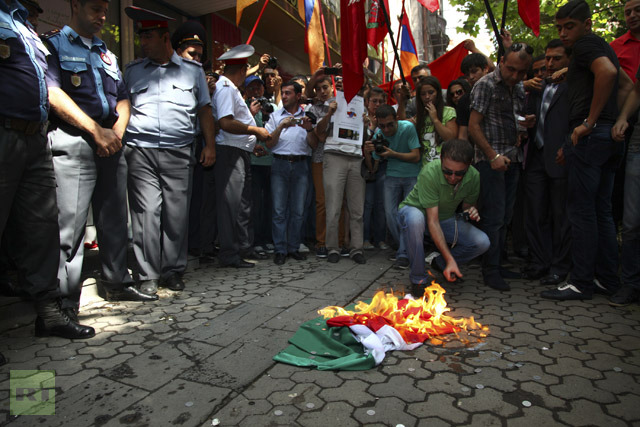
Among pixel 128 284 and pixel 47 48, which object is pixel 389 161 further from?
pixel 47 48

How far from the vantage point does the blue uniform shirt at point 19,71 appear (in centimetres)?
265

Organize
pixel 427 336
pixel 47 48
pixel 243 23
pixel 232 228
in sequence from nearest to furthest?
pixel 427 336 < pixel 47 48 < pixel 232 228 < pixel 243 23

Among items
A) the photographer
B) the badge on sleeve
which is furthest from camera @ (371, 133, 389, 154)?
the badge on sleeve

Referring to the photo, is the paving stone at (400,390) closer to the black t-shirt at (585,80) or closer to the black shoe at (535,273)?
the black shoe at (535,273)

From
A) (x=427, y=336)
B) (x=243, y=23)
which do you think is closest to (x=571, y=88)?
(x=427, y=336)

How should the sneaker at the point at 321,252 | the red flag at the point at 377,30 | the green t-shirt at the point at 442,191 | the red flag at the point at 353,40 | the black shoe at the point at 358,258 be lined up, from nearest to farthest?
1. the green t-shirt at the point at 442,191
2. the red flag at the point at 353,40
3. the black shoe at the point at 358,258
4. the sneaker at the point at 321,252
5. the red flag at the point at 377,30

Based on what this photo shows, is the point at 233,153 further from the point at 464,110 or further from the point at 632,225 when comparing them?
the point at 632,225

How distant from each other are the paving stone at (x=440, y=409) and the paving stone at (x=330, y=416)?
0.98ft

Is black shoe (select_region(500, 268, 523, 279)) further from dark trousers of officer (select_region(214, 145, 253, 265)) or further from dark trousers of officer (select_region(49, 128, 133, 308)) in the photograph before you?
dark trousers of officer (select_region(49, 128, 133, 308))

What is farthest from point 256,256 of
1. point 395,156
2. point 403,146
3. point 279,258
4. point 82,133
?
point 82,133

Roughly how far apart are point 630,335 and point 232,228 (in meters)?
3.79

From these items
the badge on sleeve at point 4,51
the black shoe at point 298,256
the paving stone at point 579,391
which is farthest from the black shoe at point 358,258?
the badge on sleeve at point 4,51

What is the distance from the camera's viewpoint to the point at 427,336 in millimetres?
3039

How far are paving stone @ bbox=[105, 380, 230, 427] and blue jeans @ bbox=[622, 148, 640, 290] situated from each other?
346 cm
